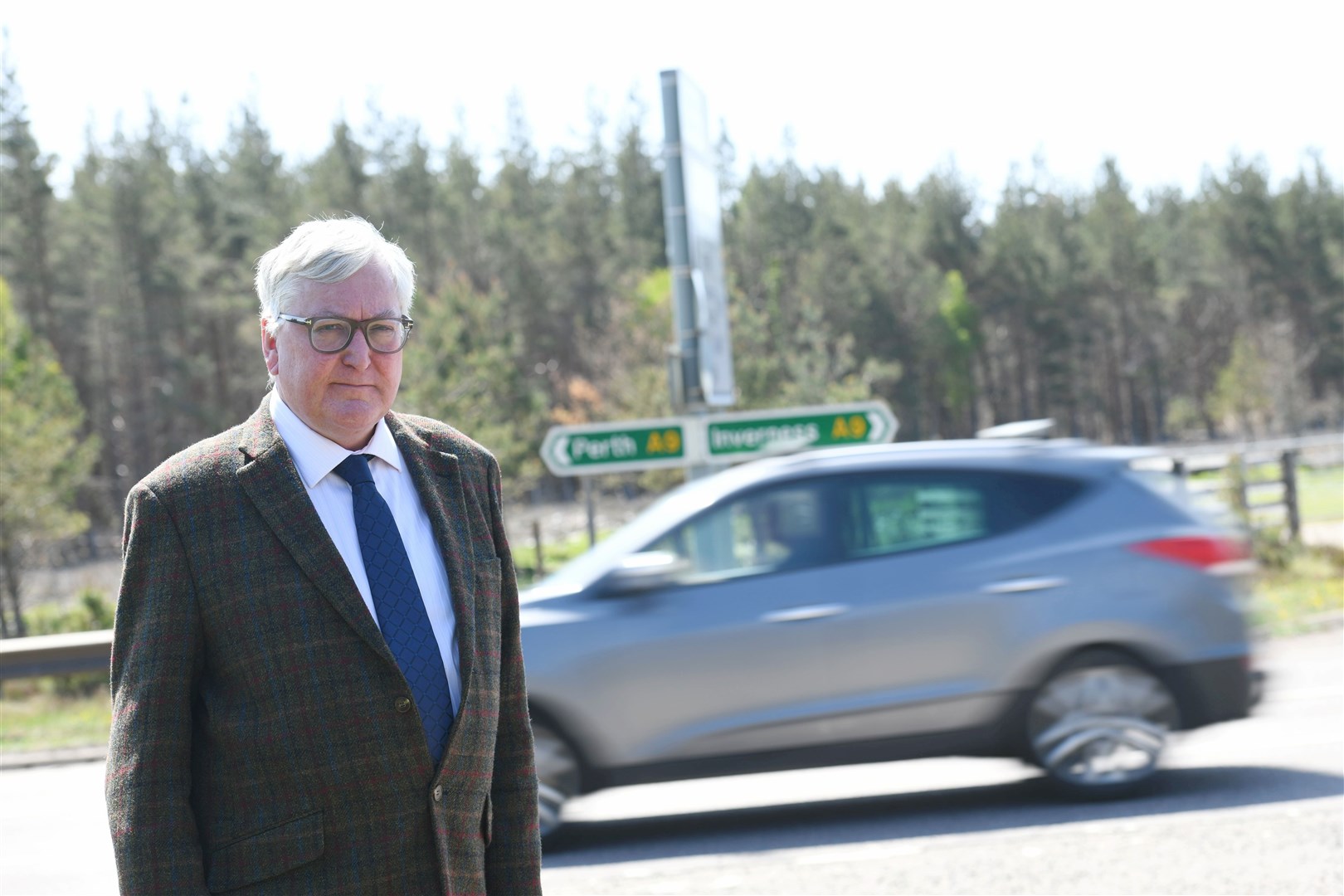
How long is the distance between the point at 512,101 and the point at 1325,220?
4975cm

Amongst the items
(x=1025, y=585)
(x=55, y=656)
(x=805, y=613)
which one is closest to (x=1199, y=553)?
(x=1025, y=585)

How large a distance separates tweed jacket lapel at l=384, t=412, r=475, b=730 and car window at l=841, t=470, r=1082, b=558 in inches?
181

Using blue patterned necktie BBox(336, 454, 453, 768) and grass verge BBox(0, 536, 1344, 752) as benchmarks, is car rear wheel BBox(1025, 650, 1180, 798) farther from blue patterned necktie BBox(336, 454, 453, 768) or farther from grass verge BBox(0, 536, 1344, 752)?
blue patterned necktie BBox(336, 454, 453, 768)

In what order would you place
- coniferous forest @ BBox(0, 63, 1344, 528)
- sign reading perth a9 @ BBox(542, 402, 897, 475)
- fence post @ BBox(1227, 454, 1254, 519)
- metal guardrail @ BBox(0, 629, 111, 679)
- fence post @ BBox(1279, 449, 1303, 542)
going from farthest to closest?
1. coniferous forest @ BBox(0, 63, 1344, 528)
2. fence post @ BBox(1279, 449, 1303, 542)
3. fence post @ BBox(1227, 454, 1254, 519)
4. sign reading perth a9 @ BBox(542, 402, 897, 475)
5. metal guardrail @ BBox(0, 629, 111, 679)

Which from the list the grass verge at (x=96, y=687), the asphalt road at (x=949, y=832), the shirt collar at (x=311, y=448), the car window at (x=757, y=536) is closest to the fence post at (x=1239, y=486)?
the grass verge at (x=96, y=687)

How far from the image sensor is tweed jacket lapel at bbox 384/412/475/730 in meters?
2.42

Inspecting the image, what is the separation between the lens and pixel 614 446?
10.8 meters

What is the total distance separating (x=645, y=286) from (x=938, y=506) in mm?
53150

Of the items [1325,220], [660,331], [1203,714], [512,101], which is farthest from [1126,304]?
[1203,714]

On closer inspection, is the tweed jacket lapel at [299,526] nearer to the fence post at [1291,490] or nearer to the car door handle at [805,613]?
the car door handle at [805,613]

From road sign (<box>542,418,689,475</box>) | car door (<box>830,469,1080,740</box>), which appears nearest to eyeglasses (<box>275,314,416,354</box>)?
car door (<box>830,469,1080,740</box>)

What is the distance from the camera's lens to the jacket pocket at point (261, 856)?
2203mm

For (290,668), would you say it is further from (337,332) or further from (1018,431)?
(1018,431)

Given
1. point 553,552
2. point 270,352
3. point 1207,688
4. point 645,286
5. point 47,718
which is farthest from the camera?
point 645,286
